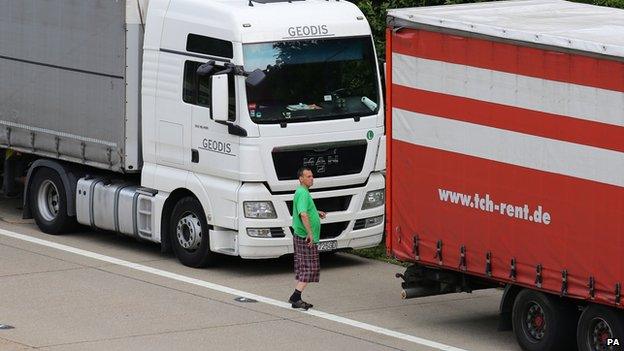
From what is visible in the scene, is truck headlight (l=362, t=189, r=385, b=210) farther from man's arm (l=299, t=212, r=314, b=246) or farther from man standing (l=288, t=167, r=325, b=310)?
man's arm (l=299, t=212, r=314, b=246)

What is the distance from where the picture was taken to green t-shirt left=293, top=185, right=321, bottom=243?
16.0 meters

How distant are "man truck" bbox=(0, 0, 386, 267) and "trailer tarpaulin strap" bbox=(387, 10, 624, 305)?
2.47 m

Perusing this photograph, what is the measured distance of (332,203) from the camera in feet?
59.7

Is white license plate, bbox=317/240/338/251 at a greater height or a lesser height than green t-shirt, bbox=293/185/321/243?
lesser

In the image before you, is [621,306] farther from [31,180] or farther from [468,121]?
[31,180]

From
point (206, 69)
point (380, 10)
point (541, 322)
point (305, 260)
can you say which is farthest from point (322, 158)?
point (541, 322)

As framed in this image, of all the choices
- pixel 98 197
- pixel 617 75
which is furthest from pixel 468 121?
pixel 98 197

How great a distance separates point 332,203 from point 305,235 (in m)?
2.10

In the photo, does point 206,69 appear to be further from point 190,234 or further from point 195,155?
point 190,234

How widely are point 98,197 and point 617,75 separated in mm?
8713

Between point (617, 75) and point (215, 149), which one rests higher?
point (617, 75)

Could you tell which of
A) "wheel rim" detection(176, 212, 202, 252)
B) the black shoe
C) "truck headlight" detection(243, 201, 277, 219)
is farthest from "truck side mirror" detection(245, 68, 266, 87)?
the black shoe

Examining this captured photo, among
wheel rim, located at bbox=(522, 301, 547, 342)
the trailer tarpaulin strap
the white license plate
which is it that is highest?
the trailer tarpaulin strap

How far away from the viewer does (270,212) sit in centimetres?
1773
